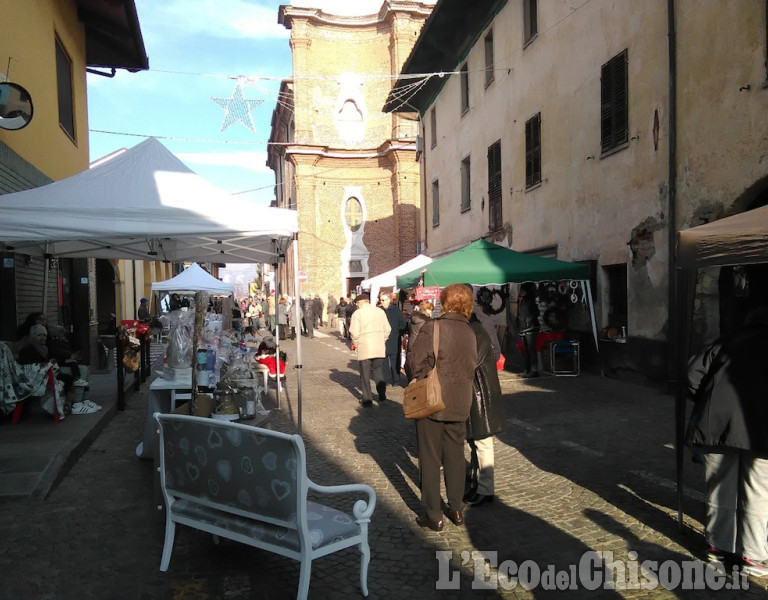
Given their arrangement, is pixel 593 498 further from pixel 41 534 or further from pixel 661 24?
pixel 661 24

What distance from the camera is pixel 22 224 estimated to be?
5.54m

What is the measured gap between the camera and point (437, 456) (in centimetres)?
421

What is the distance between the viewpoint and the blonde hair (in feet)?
14.1

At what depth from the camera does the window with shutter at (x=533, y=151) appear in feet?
44.8

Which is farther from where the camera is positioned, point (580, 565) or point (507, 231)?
point (507, 231)

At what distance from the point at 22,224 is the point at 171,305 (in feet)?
80.4

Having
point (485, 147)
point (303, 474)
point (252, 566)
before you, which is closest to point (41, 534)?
point (252, 566)

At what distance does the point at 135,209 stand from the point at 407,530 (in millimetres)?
3889

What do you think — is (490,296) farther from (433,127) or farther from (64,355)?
(433,127)

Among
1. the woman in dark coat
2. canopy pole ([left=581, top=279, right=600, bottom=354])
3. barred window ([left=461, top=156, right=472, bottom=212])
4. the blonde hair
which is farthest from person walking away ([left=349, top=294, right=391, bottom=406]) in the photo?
barred window ([left=461, top=156, right=472, bottom=212])

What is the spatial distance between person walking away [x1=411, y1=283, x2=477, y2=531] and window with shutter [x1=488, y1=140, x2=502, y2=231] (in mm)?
12410

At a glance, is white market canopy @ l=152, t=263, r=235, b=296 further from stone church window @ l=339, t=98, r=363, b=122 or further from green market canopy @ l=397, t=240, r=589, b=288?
stone church window @ l=339, t=98, r=363, b=122

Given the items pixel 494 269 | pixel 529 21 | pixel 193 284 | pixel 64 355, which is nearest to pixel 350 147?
pixel 193 284

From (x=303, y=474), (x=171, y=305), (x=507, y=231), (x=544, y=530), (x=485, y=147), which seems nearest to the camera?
(x=303, y=474)
